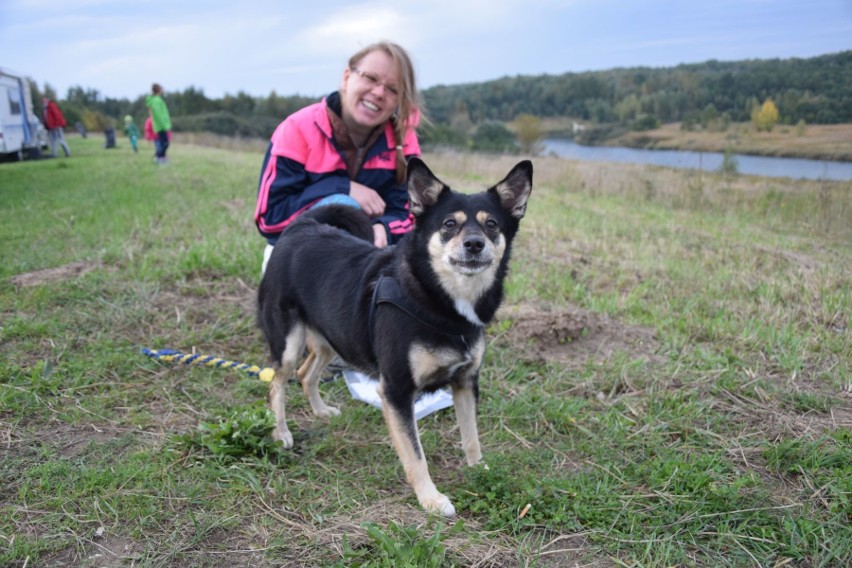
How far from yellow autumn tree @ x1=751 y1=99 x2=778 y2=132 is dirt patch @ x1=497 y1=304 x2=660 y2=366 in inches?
287

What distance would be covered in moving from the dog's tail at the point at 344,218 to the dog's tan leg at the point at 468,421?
1301 millimetres

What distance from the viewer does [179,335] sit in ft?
15.2

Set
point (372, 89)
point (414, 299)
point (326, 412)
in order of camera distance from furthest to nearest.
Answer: point (372, 89) < point (326, 412) < point (414, 299)

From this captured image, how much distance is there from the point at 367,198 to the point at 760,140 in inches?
374

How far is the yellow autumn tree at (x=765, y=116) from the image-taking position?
997 cm

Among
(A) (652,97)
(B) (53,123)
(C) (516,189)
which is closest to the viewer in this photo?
(C) (516,189)

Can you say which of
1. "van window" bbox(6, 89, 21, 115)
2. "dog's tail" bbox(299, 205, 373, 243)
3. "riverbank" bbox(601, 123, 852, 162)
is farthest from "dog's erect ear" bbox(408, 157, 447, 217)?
"van window" bbox(6, 89, 21, 115)

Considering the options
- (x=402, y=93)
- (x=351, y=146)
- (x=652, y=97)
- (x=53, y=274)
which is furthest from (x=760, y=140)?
(x=53, y=274)

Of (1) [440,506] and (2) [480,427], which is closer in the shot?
(1) [440,506]

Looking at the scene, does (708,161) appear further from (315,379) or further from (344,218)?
(315,379)

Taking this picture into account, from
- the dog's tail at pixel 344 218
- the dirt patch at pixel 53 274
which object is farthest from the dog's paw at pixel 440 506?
the dirt patch at pixel 53 274

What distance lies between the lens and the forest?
8.83m

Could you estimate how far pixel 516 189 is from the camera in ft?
10.2

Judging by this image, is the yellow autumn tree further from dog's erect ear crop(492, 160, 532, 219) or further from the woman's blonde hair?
dog's erect ear crop(492, 160, 532, 219)
